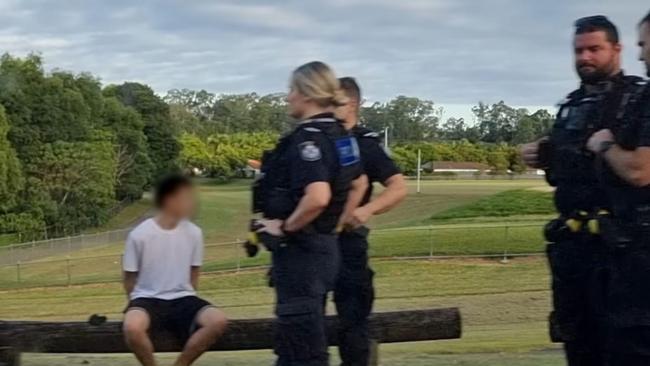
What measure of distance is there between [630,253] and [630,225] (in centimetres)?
12

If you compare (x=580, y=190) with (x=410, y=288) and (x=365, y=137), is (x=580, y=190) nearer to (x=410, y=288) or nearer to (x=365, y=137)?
(x=365, y=137)

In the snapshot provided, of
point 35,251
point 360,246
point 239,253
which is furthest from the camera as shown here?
point 35,251

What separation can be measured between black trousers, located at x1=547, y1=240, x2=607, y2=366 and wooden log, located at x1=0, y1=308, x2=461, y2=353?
6.30 ft

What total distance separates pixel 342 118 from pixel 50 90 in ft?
153

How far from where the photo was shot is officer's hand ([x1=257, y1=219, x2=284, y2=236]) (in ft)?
17.4

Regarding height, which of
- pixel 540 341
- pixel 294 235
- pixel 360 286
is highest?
pixel 294 235

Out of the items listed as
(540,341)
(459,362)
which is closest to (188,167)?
(459,362)

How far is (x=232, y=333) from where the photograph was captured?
741 cm

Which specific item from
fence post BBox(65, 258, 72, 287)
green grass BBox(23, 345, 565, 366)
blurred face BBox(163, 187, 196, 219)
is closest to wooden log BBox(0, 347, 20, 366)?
green grass BBox(23, 345, 565, 366)

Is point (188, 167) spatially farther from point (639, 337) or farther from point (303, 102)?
point (639, 337)

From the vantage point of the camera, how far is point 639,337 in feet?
15.0

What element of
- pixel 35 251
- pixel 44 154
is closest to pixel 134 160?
pixel 35 251

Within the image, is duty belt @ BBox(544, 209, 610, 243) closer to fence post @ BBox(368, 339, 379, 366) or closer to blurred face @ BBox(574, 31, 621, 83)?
blurred face @ BBox(574, 31, 621, 83)

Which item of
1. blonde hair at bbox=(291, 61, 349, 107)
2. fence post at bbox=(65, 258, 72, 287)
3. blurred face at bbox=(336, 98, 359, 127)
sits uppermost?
blonde hair at bbox=(291, 61, 349, 107)
